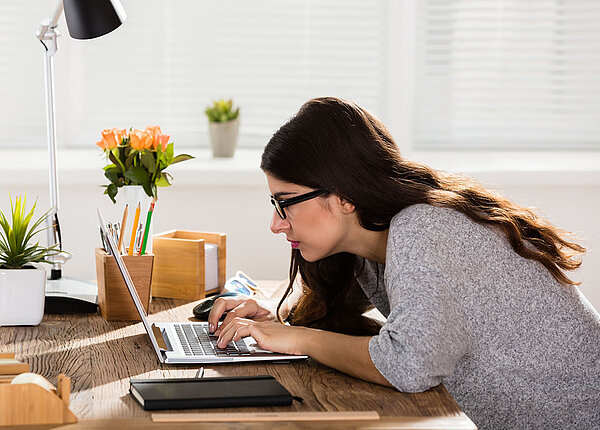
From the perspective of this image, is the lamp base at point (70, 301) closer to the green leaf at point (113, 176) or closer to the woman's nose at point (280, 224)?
the green leaf at point (113, 176)

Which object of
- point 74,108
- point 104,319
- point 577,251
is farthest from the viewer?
point 74,108

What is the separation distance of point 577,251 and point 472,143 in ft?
5.36

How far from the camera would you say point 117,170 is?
1.91m

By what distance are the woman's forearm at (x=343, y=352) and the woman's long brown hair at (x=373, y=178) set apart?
270 mm

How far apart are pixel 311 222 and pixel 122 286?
0.47 metres

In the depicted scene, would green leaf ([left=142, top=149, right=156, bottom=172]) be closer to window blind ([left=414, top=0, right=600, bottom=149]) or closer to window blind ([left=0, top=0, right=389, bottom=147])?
window blind ([left=0, top=0, right=389, bottom=147])

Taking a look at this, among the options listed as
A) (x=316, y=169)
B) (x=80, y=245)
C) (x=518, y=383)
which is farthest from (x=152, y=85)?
(x=518, y=383)

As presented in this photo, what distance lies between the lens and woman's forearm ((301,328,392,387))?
1374 mm

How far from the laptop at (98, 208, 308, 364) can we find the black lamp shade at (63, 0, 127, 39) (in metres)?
0.46

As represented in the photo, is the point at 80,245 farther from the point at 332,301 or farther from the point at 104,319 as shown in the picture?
the point at 332,301

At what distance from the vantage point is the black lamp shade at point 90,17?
1.83 meters

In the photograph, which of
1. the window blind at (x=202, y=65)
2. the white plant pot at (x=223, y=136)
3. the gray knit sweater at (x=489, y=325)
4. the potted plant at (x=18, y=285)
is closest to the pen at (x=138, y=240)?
the potted plant at (x=18, y=285)

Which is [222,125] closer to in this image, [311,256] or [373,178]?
[311,256]

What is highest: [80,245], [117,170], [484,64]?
[484,64]
